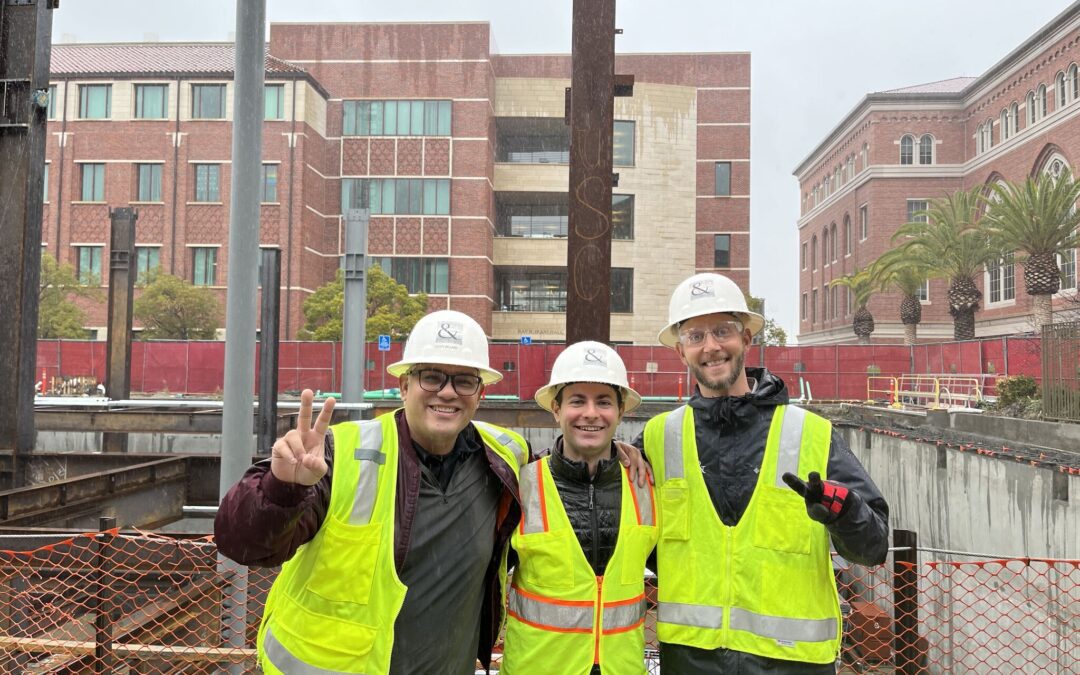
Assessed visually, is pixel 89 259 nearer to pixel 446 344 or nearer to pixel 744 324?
pixel 446 344

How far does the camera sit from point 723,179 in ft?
158

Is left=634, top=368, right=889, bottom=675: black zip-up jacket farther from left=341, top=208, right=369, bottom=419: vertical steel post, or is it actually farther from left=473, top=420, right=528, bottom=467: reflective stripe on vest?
left=341, top=208, right=369, bottom=419: vertical steel post

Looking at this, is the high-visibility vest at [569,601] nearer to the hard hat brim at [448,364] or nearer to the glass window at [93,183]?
the hard hat brim at [448,364]

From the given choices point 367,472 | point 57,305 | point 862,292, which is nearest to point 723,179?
point 862,292

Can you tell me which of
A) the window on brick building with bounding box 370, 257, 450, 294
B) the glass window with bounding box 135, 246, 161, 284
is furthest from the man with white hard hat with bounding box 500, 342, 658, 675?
the glass window with bounding box 135, 246, 161, 284

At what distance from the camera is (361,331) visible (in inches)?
530

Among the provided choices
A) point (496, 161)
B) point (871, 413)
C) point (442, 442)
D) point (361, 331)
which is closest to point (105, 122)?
point (496, 161)

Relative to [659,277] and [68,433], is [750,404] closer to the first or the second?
[68,433]

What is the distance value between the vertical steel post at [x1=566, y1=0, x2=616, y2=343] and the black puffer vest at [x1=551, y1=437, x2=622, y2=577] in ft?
4.86

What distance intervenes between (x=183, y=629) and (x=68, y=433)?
10797 millimetres

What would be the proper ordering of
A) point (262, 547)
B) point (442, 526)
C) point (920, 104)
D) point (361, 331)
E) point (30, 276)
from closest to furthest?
point (262, 547) < point (442, 526) < point (30, 276) < point (361, 331) < point (920, 104)

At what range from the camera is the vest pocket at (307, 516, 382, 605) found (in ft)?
7.34

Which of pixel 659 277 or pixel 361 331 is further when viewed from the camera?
pixel 659 277

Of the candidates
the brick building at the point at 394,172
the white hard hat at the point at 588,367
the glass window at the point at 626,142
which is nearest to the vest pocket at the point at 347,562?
the white hard hat at the point at 588,367
